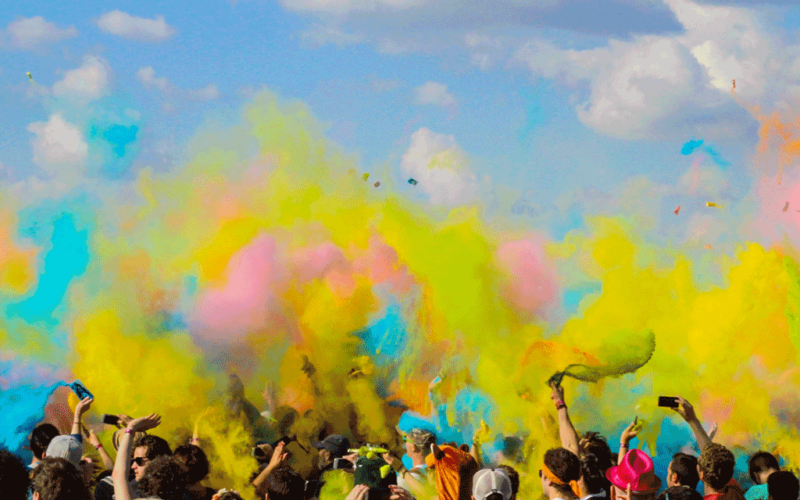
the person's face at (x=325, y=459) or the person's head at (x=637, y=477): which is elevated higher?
the person's head at (x=637, y=477)

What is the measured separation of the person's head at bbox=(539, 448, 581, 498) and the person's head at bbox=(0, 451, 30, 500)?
9.61ft

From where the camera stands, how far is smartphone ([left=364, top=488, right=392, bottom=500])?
4713 mm

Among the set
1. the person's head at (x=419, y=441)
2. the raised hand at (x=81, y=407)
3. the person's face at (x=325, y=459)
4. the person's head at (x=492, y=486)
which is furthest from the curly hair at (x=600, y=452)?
the raised hand at (x=81, y=407)

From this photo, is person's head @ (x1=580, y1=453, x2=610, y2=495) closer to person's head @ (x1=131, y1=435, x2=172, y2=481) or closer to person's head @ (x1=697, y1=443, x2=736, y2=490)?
person's head @ (x1=697, y1=443, x2=736, y2=490)

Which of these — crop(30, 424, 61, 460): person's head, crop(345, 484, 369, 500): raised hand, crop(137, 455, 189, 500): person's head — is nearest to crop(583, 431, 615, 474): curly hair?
crop(345, 484, 369, 500): raised hand

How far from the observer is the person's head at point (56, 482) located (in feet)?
12.4

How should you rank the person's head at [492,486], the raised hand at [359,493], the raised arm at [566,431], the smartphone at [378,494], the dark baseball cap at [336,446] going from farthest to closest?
the dark baseball cap at [336,446] → the raised arm at [566,431] → the person's head at [492,486] → the smartphone at [378,494] → the raised hand at [359,493]

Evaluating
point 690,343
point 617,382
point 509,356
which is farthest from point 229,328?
point 690,343

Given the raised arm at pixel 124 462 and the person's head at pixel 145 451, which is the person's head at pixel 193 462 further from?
the raised arm at pixel 124 462

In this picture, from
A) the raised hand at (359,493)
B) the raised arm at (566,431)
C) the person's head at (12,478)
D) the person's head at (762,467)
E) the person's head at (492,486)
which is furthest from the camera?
the raised arm at (566,431)

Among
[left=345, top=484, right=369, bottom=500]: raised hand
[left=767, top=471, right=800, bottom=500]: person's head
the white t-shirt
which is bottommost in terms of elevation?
the white t-shirt

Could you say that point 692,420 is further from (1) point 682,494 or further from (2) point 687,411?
(1) point 682,494

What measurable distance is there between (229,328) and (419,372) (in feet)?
10.5

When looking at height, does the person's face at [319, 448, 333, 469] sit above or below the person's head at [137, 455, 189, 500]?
below
